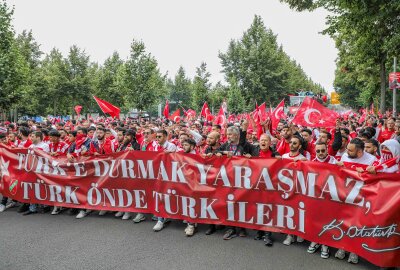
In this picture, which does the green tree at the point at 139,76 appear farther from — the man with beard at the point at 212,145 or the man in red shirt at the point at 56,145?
the man with beard at the point at 212,145

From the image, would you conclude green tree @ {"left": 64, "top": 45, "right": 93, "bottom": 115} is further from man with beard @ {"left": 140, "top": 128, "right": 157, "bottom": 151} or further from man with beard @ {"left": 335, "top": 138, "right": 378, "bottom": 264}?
man with beard @ {"left": 335, "top": 138, "right": 378, "bottom": 264}

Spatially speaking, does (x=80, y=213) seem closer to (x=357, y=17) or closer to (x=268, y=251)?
(x=268, y=251)

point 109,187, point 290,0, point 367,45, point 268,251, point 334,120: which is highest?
point 290,0

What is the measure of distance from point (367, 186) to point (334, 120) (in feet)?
9.40

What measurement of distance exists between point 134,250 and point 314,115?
466 centimetres

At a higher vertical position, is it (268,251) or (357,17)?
(357,17)

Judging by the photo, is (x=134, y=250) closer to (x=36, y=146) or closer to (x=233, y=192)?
(x=233, y=192)

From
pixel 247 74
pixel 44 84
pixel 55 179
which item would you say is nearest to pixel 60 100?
pixel 44 84

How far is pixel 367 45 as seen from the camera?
634 inches

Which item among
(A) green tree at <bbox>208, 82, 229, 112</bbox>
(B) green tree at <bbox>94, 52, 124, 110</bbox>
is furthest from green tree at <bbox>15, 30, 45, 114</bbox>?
(A) green tree at <bbox>208, 82, 229, 112</bbox>
